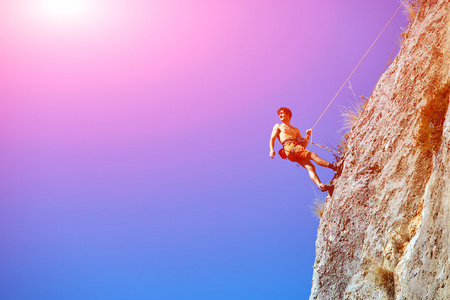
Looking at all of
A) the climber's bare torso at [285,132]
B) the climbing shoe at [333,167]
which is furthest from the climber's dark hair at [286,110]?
the climbing shoe at [333,167]

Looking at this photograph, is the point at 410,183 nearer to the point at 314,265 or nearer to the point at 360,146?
the point at 360,146

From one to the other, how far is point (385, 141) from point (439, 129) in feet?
4.93

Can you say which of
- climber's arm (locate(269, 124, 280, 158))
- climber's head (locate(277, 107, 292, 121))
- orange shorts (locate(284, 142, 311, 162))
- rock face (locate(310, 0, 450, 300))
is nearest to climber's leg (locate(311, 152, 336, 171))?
orange shorts (locate(284, 142, 311, 162))

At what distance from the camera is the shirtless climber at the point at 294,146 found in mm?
8758

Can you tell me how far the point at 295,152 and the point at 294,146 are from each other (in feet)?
0.68

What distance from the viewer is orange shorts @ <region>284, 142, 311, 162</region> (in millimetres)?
8828

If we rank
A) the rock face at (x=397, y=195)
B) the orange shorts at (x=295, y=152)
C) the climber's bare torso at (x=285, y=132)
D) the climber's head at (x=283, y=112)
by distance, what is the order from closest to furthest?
the rock face at (x=397, y=195) < the orange shorts at (x=295, y=152) < the climber's bare torso at (x=285, y=132) < the climber's head at (x=283, y=112)

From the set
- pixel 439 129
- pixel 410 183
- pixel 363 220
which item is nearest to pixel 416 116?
pixel 439 129

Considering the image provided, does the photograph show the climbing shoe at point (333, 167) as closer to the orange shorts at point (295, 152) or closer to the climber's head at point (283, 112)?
the orange shorts at point (295, 152)

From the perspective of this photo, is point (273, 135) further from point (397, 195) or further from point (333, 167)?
point (397, 195)

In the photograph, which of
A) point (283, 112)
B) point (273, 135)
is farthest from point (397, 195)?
point (283, 112)

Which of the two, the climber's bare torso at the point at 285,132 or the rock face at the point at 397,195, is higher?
the climber's bare torso at the point at 285,132

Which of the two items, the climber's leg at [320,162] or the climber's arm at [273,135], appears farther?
the climber's arm at [273,135]

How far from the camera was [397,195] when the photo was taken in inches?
241
